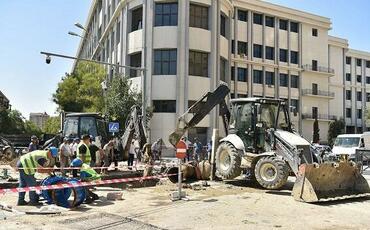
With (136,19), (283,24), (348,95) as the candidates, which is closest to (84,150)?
(136,19)

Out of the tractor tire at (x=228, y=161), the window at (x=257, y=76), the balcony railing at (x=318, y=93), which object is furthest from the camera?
the balcony railing at (x=318, y=93)

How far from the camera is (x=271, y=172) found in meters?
14.6

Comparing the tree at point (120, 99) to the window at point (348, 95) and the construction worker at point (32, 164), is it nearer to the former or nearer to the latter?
the construction worker at point (32, 164)

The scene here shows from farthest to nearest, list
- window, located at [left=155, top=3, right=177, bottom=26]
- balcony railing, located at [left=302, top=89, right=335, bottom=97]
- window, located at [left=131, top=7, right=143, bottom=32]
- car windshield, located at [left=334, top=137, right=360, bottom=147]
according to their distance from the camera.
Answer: balcony railing, located at [left=302, top=89, right=335, bottom=97]
window, located at [left=131, top=7, right=143, bottom=32]
window, located at [left=155, top=3, right=177, bottom=26]
car windshield, located at [left=334, top=137, right=360, bottom=147]

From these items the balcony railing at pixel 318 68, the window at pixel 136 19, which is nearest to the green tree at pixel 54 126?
the window at pixel 136 19

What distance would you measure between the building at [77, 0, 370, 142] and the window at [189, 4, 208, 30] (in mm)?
99

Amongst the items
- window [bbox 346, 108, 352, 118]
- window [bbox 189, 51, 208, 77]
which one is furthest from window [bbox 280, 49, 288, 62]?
window [bbox 189, 51, 208, 77]

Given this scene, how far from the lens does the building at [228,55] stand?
141 ft

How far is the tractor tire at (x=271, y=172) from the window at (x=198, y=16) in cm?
3104

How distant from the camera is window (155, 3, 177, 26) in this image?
43.7m

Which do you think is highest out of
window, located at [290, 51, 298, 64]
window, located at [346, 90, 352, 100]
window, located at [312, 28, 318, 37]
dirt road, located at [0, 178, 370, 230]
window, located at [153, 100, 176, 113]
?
window, located at [312, 28, 318, 37]

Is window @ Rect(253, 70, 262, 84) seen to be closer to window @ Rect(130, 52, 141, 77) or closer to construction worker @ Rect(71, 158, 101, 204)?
window @ Rect(130, 52, 141, 77)

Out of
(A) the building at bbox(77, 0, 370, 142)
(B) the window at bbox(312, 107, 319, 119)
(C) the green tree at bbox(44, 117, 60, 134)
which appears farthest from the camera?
(B) the window at bbox(312, 107, 319, 119)

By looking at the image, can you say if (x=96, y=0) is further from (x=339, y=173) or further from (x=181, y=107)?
(x=339, y=173)
